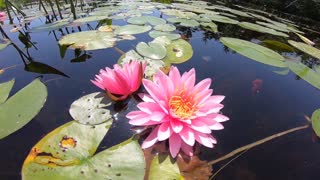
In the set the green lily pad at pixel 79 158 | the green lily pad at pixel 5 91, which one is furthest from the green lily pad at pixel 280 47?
the green lily pad at pixel 5 91

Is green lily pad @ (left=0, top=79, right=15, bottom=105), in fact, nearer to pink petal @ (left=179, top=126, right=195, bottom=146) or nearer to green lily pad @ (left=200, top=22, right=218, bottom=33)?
pink petal @ (left=179, top=126, right=195, bottom=146)

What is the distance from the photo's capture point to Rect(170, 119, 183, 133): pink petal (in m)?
1.04

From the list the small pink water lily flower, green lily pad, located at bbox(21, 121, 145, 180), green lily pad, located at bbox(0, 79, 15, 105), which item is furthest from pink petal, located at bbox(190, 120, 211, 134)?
green lily pad, located at bbox(0, 79, 15, 105)

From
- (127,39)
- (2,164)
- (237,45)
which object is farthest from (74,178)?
(237,45)

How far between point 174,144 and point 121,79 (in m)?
0.43

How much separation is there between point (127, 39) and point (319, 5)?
244 inches

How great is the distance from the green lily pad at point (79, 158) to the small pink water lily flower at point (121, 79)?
249mm

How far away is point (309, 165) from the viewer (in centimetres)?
113

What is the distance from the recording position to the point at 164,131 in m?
→ 1.05

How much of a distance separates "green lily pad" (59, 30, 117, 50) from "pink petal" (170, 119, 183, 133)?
46.0 inches

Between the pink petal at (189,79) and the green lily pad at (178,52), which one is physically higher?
the pink petal at (189,79)

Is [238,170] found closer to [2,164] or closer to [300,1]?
[2,164]

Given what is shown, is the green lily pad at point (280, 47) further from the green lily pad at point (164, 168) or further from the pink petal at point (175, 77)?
the green lily pad at point (164, 168)

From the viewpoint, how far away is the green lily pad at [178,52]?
1.84 m
